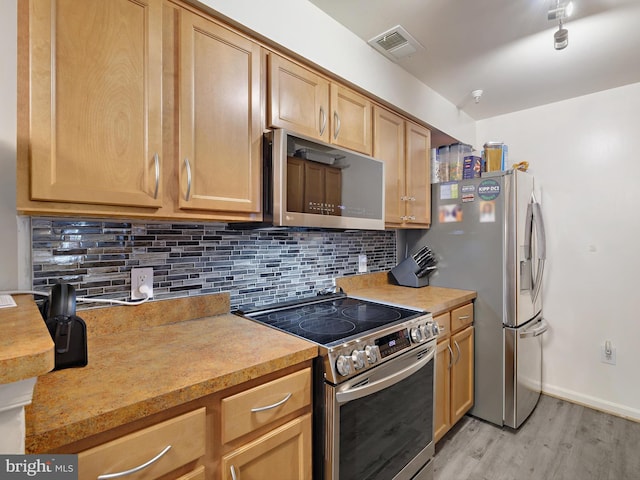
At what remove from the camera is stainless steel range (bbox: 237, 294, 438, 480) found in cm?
116

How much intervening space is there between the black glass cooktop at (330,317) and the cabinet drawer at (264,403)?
6.9 inches

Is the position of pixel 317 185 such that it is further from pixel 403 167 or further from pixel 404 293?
pixel 404 293

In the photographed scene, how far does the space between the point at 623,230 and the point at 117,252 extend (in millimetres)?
3228

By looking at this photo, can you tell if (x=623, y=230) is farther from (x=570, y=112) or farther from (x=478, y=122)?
(x=478, y=122)

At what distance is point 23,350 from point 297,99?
1.37m

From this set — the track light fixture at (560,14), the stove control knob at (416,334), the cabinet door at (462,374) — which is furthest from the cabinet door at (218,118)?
the cabinet door at (462,374)

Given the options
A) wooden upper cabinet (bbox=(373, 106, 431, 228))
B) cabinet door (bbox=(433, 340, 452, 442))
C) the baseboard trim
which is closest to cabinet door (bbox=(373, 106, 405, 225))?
wooden upper cabinet (bbox=(373, 106, 431, 228))

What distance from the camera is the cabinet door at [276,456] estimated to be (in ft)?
3.12

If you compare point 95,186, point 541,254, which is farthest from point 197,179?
point 541,254

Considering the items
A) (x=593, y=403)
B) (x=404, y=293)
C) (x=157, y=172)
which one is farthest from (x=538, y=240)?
(x=157, y=172)

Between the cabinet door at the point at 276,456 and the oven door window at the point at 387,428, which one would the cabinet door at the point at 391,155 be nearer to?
the oven door window at the point at 387,428

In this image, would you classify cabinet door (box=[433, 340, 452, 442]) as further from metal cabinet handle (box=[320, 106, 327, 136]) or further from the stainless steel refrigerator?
metal cabinet handle (box=[320, 106, 327, 136])

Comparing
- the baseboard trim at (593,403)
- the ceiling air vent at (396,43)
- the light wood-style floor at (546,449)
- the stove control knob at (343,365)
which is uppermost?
the ceiling air vent at (396,43)

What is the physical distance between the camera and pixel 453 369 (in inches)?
79.0
